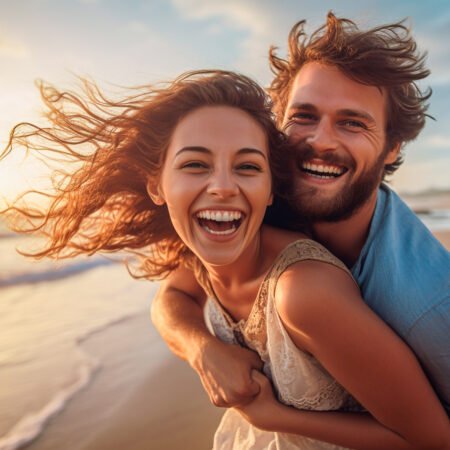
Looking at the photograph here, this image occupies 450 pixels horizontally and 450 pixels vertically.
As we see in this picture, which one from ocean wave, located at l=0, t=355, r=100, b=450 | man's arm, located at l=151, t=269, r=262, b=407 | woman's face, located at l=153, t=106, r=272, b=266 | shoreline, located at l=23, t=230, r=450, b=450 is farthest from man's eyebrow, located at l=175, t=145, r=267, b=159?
ocean wave, located at l=0, t=355, r=100, b=450

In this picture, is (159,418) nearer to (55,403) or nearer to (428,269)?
(55,403)

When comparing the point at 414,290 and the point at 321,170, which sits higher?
the point at 321,170

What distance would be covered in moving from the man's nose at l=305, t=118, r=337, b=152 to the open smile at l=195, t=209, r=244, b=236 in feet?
2.73

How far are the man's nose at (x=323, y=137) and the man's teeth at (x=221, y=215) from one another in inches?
33.3

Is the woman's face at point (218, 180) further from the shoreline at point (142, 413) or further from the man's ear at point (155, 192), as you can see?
the shoreline at point (142, 413)

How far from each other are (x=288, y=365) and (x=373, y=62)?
2085 millimetres

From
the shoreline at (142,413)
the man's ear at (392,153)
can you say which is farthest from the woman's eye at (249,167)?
the shoreline at (142,413)

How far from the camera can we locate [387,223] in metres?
2.68

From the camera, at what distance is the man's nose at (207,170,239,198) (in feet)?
7.57

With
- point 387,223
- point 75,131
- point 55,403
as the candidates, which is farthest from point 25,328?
point 387,223

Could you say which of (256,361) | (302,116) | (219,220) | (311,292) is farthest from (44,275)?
(311,292)

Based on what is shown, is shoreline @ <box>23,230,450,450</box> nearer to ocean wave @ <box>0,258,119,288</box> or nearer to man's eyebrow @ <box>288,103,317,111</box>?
man's eyebrow @ <box>288,103,317,111</box>

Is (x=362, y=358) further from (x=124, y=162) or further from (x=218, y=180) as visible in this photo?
(x=124, y=162)

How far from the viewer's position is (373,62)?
121 inches
